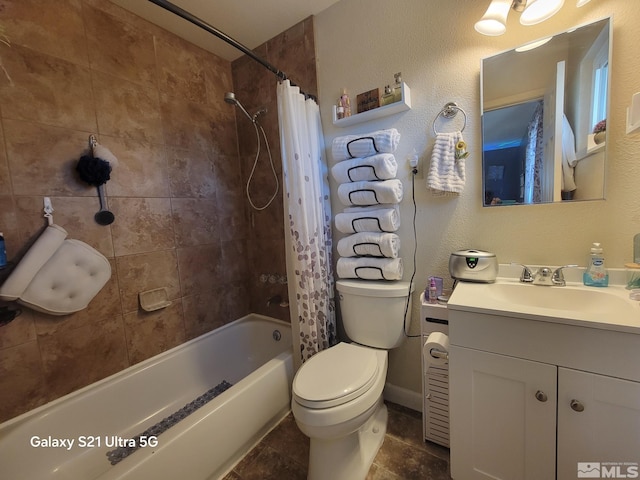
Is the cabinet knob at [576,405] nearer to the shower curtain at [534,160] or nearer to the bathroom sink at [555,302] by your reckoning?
the bathroom sink at [555,302]

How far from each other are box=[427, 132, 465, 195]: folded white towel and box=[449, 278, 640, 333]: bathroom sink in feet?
1.52

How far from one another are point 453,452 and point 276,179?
69.0 inches

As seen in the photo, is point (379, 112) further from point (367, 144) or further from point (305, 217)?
point (305, 217)

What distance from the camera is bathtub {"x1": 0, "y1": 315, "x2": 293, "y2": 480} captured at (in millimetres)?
1047

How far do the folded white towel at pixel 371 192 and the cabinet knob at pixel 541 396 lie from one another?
91 cm

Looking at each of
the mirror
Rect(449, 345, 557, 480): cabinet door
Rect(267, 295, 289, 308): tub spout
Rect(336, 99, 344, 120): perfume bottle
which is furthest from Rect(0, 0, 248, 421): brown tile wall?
the mirror

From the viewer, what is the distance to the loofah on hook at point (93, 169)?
4.23ft

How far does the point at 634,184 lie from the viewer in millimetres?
970

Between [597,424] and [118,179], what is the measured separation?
7.33 ft

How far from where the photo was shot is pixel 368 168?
4.49 feet

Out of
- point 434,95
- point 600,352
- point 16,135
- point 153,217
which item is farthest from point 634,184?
point 16,135

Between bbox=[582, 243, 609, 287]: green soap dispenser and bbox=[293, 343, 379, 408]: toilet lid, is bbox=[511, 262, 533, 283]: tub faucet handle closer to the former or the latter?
bbox=[582, 243, 609, 287]: green soap dispenser

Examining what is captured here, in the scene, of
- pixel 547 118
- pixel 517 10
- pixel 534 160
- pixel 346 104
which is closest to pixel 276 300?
pixel 346 104

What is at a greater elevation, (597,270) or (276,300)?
(597,270)
